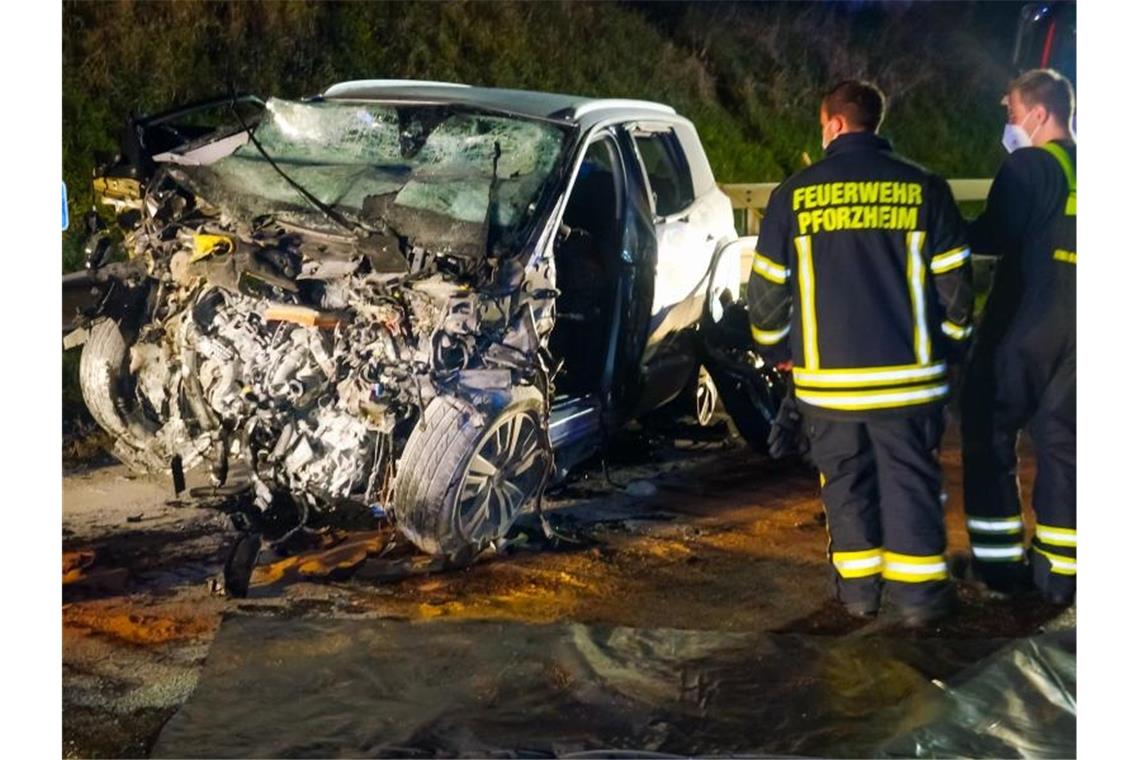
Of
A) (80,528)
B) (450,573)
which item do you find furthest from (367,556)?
(80,528)

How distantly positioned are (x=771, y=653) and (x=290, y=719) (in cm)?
157

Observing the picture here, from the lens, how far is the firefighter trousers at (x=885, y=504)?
14.7 ft

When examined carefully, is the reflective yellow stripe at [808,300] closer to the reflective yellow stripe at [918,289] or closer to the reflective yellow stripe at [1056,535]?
the reflective yellow stripe at [918,289]

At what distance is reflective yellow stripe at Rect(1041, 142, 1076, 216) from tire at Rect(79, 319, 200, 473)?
304cm

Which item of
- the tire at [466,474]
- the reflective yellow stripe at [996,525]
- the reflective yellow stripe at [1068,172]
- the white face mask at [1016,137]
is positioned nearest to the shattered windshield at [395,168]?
the tire at [466,474]

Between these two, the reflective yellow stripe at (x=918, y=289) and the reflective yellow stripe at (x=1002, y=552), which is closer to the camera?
the reflective yellow stripe at (x=918, y=289)

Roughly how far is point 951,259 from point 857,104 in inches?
23.4

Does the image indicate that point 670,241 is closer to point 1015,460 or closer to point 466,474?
point 466,474

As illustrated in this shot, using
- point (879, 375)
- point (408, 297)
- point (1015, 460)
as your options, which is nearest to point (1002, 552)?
point (1015, 460)

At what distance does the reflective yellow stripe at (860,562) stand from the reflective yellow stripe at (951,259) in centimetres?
96

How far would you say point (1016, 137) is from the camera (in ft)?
15.0

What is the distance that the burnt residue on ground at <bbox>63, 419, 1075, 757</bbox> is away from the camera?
4.55 m

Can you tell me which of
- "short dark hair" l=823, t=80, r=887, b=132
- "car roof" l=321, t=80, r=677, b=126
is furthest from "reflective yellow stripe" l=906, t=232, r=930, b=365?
"car roof" l=321, t=80, r=677, b=126
